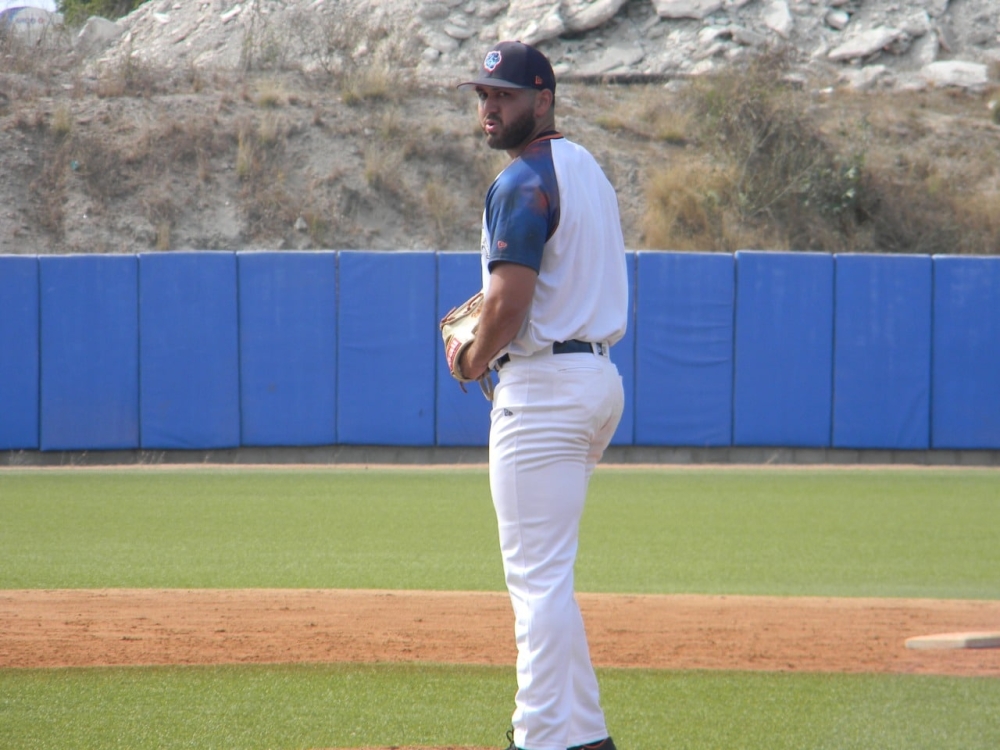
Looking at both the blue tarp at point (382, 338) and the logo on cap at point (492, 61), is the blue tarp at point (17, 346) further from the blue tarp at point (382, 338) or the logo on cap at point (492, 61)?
the logo on cap at point (492, 61)

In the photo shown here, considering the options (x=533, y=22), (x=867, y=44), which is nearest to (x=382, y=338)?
(x=533, y=22)

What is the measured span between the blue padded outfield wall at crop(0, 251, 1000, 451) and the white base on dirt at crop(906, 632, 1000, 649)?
8842mm

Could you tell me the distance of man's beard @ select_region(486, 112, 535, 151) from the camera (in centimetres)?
289

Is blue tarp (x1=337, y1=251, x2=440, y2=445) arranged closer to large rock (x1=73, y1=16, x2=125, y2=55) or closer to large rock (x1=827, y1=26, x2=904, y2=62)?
large rock (x1=827, y1=26, x2=904, y2=62)

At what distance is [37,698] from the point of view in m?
3.94

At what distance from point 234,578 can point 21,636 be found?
1855mm

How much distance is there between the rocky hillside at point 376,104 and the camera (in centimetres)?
1752

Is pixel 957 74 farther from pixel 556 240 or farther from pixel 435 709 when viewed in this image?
pixel 556 240

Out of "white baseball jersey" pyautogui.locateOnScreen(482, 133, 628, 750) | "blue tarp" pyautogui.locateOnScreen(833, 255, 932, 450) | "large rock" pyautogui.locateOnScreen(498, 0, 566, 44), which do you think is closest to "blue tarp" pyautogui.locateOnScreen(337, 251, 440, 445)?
"blue tarp" pyautogui.locateOnScreen(833, 255, 932, 450)

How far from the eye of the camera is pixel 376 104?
19.5 m

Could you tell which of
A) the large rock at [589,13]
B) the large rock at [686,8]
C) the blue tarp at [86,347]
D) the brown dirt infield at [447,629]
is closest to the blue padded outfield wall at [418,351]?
the blue tarp at [86,347]

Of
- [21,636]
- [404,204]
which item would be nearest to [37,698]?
[21,636]

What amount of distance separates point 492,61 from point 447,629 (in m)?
3.10

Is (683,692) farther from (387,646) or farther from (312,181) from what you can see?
(312,181)
